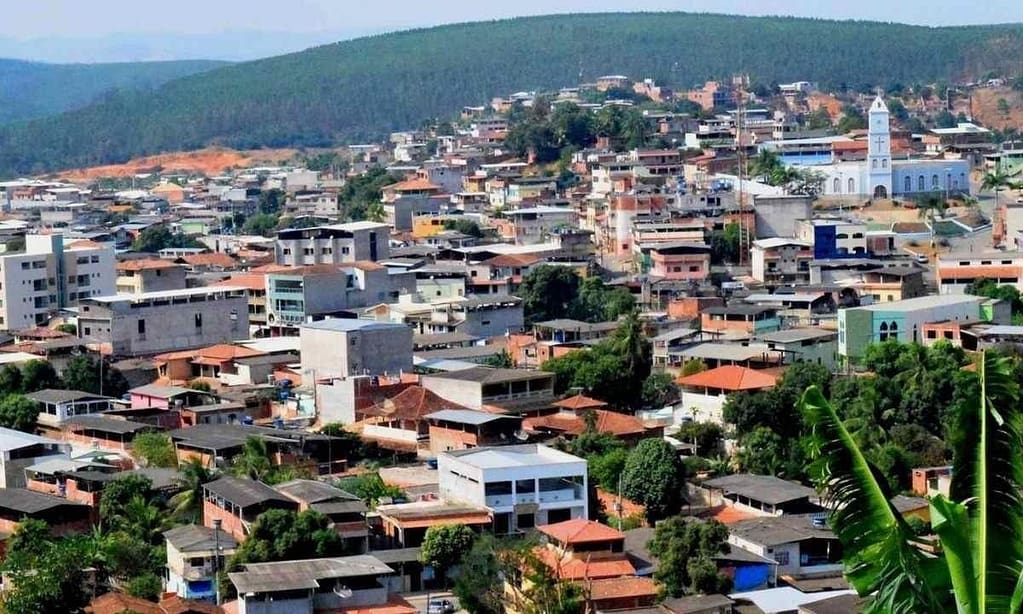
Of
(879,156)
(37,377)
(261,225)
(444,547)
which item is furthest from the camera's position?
(261,225)

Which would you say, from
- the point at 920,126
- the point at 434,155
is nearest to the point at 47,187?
the point at 434,155

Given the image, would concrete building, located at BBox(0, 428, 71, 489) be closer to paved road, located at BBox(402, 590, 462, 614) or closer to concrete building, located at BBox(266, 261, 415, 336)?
paved road, located at BBox(402, 590, 462, 614)

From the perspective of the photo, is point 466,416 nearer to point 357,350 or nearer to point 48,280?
point 357,350

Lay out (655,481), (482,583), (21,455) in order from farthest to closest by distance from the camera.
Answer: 1. (21,455)
2. (655,481)
3. (482,583)

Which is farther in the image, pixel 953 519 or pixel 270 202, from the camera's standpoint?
pixel 270 202

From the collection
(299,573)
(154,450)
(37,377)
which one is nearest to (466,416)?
(154,450)

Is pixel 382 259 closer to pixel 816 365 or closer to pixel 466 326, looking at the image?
pixel 466 326
